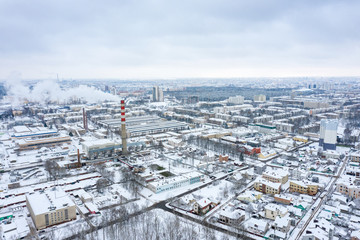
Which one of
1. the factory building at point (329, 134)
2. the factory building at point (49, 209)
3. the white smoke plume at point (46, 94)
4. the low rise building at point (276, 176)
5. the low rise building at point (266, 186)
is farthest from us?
the white smoke plume at point (46, 94)

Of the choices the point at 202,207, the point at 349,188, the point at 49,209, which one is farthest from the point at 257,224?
the point at 49,209

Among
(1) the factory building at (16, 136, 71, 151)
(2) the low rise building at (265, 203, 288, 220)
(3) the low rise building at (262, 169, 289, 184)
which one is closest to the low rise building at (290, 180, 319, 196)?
(3) the low rise building at (262, 169, 289, 184)

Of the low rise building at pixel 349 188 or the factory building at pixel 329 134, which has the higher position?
the factory building at pixel 329 134

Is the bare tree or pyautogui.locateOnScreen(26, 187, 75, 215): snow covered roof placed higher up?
pyautogui.locateOnScreen(26, 187, 75, 215): snow covered roof

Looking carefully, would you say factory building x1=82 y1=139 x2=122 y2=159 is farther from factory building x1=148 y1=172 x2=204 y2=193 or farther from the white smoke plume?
the white smoke plume

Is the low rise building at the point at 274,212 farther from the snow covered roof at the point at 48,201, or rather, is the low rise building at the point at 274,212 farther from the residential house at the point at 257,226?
the snow covered roof at the point at 48,201

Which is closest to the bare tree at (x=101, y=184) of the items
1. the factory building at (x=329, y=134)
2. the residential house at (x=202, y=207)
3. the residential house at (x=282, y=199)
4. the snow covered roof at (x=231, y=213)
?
the residential house at (x=202, y=207)

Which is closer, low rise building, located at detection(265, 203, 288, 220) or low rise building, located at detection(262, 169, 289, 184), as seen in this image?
low rise building, located at detection(265, 203, 288, 220)

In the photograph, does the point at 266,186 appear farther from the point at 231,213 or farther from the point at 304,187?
the point at 231,213

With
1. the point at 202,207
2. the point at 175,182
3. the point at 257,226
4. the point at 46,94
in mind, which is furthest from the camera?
the point at 46,94

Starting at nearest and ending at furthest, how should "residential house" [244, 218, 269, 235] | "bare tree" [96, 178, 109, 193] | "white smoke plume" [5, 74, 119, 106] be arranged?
"residential house" [244, 218, 269, 235] → "bare tree" [96, 178, 109, 193] → "white smoke plume" [5, 74, 119, 106]
